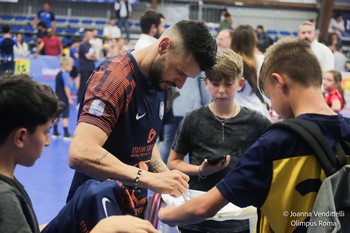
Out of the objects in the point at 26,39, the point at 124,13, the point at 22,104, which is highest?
the point at 22,104

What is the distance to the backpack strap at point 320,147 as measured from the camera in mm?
1701

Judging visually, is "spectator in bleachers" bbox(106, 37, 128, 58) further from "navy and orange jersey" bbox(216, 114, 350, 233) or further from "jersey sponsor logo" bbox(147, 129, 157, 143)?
"navy and orange jersey" bbox(216, 114, 350, 233)

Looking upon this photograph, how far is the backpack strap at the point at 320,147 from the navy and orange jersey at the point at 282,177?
29 mm

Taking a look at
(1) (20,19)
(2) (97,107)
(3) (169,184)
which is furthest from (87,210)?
(1) (20,19)

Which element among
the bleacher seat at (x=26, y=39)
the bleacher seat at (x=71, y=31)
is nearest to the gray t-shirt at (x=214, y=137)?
the bleacher seat at (x=26, y=39)

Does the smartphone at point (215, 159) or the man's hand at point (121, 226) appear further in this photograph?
the smartphone at point (215, 159)

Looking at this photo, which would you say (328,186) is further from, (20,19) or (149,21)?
(20,19)

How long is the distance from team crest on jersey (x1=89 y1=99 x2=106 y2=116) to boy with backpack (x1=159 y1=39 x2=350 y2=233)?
0.54 m

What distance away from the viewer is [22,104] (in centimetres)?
156

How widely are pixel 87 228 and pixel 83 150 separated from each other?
52cm

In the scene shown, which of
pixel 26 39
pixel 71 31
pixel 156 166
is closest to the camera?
pixel 156 166

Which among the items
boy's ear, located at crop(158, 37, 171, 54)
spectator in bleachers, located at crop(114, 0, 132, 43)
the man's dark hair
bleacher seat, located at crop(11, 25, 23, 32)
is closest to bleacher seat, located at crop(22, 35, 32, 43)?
bleacher seat, located at crop(11, 25, 23, 32)

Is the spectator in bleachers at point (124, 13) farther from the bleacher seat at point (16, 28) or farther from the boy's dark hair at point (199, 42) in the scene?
the boy's dark hair at point (199, 42)

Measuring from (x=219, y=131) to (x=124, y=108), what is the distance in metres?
0.79
